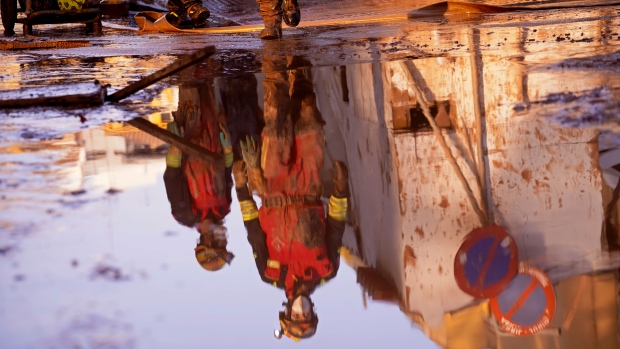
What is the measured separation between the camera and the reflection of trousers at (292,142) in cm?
305

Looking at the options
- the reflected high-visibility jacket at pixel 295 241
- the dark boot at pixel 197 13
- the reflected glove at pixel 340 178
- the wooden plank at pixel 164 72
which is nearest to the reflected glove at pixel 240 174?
the reflected high-visibility jacket at pixel 295 241

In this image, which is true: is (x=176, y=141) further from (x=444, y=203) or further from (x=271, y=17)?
(x=271, y=17)

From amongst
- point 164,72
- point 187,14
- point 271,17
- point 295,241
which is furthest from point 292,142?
point 187,14

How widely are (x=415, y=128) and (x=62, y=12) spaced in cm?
841

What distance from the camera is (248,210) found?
2.77m

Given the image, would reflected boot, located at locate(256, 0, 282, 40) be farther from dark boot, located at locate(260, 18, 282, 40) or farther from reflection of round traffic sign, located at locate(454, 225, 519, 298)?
reflection of round traffic sign, located at locate(454, 225, 519, 298)

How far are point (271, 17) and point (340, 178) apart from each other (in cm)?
532

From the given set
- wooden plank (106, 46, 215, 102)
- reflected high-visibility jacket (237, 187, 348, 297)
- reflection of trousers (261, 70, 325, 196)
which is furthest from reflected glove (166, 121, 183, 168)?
wooden plank (106, 46, 215, 102)

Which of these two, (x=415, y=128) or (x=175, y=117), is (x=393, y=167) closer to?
(x=415, y=128)

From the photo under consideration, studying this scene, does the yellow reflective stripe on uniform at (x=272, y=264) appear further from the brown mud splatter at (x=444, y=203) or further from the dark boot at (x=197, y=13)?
the dark boot at (x=197, y=13)

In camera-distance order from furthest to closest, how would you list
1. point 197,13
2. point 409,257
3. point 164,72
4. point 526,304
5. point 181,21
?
point 181,21
point 197,13
point 164,72
point 409,257
point 526,304

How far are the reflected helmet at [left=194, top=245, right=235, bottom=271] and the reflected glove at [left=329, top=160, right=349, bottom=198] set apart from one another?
514mm

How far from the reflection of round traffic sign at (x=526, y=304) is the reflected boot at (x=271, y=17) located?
20.5 ft

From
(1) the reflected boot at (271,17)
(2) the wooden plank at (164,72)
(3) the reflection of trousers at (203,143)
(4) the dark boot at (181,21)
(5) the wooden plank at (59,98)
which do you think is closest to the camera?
(3) the reflection of trousers at (203,143)
